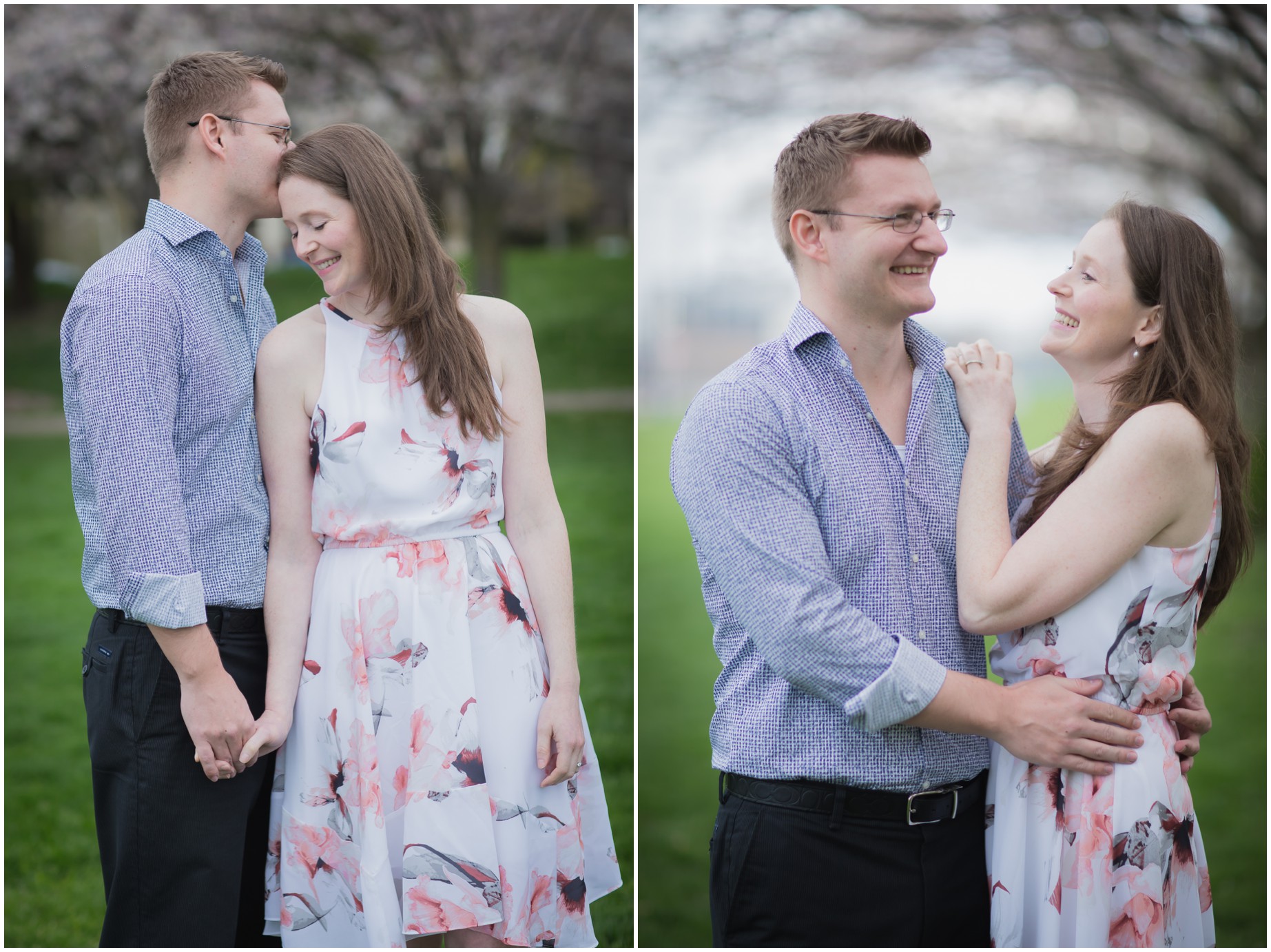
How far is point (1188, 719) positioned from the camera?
7.01ft

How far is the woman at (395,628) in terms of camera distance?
2.03 m

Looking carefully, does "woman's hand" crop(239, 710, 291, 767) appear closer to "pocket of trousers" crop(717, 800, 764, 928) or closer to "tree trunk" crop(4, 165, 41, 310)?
"pocket of trousers" crop(717, 800, 764, 928)

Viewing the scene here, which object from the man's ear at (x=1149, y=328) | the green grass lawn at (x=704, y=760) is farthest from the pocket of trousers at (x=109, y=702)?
the green grass lawn at (x=704, y=760)

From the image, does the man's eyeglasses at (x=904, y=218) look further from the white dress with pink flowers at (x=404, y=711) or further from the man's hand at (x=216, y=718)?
the man's hand at (x=216, y=718)

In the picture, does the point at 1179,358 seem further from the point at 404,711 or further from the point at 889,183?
the point at 404,711

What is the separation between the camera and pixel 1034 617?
6.46ft

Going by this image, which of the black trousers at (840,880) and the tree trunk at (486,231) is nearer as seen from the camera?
the black trousers at (840,880)

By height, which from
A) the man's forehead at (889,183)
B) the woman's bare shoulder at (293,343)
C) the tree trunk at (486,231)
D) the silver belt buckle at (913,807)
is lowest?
the silver belt buckle at (913,807)

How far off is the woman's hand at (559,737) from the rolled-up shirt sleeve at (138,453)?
65cm

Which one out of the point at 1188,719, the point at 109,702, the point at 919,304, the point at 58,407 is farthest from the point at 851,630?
the point at 58,407

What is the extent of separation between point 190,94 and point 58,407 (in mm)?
9411

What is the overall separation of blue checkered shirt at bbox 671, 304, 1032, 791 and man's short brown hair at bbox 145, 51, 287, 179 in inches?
43.6

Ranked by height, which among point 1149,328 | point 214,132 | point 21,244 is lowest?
point 1149,328

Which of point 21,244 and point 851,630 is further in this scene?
point 21,244
